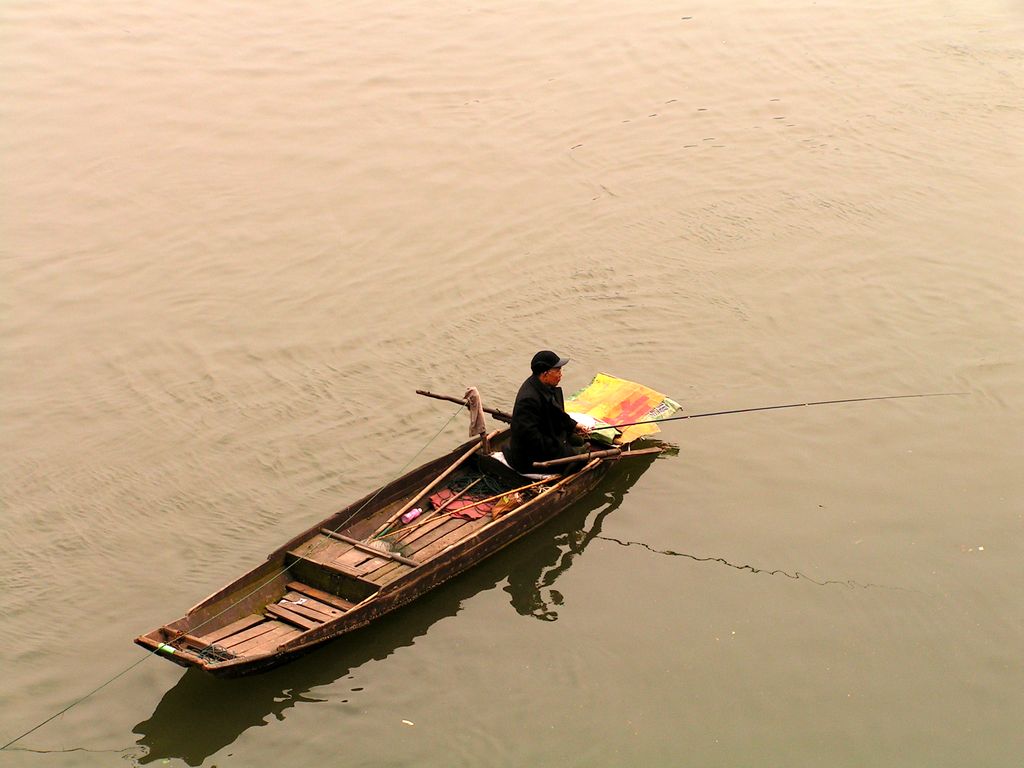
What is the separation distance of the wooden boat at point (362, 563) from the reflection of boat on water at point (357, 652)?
0.20m

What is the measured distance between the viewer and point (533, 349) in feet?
41.4

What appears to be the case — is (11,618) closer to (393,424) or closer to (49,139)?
(393,424)

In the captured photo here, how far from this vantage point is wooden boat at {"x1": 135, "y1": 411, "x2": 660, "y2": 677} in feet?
27.3

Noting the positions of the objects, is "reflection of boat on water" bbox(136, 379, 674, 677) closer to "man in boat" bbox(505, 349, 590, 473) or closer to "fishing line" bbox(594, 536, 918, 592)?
"man in boat" bbox(505, 349, 590, 473)

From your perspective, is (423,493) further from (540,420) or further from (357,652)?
(357,652)

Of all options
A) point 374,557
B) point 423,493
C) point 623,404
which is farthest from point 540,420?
point 374,557

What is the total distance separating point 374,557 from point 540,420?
6.63 feet

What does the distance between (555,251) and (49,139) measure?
7.85 m

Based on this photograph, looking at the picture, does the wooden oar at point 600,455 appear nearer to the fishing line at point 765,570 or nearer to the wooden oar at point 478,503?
the wooden oar at point 478,503

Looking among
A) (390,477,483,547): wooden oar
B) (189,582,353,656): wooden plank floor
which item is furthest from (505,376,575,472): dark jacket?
(189,582,353,656): wooden plank floor

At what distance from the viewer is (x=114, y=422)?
38.2 feet

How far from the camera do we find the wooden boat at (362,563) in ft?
27.3

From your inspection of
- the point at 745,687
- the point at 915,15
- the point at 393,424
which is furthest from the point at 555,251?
the point at 915,15

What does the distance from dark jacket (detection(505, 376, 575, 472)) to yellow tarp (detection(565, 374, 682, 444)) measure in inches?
26.4
